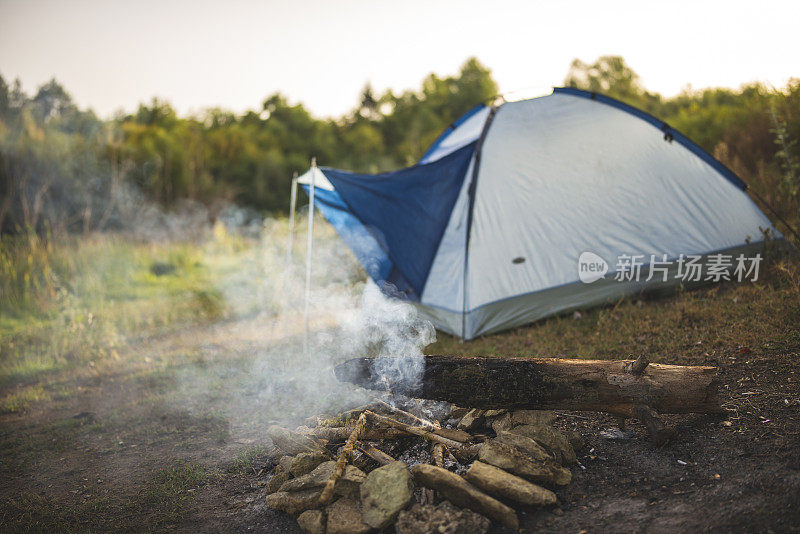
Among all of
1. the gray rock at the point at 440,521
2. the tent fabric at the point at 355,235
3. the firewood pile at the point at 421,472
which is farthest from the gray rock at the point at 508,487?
the tent fabric at the point at 355,235

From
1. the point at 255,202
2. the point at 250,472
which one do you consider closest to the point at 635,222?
the point at 250,472

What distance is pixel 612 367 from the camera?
8.13ft

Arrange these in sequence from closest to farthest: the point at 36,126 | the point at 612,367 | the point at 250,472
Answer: the point at 612,367
the point at 250,472
the point at 36,126

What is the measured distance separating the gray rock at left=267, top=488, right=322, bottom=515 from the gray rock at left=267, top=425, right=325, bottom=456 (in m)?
0.29

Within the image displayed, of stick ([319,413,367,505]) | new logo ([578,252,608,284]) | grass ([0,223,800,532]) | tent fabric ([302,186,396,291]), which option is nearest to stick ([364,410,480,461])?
stick ([319,413,367,505])

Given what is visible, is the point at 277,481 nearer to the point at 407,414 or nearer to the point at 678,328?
the point at 407,414

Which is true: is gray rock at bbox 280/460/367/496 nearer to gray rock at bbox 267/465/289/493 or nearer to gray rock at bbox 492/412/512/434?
gray rock at bbox 267/465/289/493

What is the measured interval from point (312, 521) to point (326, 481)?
0.19 meters

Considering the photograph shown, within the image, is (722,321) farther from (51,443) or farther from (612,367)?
(51,443)

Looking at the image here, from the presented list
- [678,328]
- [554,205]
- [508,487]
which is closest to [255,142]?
[554,205]

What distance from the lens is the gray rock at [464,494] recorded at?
6.32ft

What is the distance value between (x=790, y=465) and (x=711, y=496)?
0.39m

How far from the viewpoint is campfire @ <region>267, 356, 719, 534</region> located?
6.61 feet

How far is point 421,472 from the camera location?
211 centimetres
